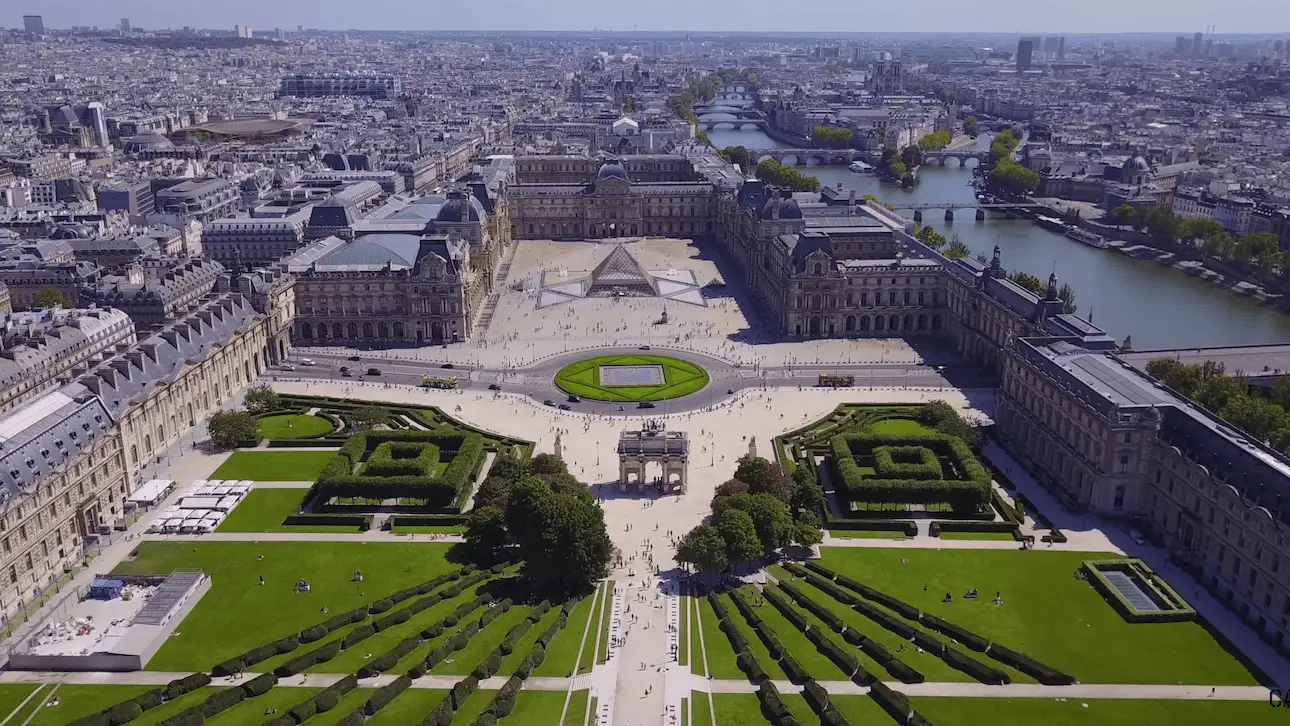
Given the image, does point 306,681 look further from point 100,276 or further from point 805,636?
point 100,276

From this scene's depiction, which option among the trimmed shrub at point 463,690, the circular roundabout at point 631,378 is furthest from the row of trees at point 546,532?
the circular roundabout at point 631,378

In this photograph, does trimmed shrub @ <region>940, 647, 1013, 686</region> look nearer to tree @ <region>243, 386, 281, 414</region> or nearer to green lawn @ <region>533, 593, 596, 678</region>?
green lawn @ <region>533, 593, 596, 678</region>

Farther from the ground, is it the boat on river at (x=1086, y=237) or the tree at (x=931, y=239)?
the tree at (x=931, y=239)

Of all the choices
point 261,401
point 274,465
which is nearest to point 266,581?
point 274,465

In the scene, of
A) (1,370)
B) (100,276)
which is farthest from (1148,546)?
(100,276)

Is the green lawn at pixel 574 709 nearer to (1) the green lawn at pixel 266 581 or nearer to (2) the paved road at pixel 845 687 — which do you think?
(2) the paved road at pixel 845 687

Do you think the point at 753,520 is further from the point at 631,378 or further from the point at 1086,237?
the point at 1086,237

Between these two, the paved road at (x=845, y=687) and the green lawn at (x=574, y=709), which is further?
the paved road at (x=845, y=687)
